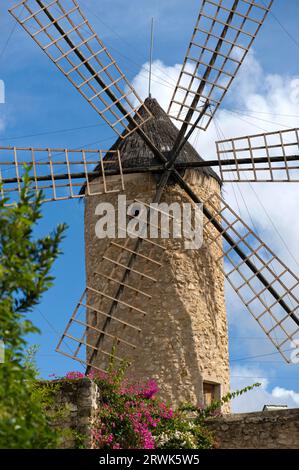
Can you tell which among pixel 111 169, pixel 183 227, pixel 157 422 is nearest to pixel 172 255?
pixel 183 227

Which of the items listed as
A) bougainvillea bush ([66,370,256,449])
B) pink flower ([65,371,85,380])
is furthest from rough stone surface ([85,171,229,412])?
→ pink flower ([65,371,85,380])

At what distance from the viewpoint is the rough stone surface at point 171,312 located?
9961 mm

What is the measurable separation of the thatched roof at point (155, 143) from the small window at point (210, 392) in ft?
8.36

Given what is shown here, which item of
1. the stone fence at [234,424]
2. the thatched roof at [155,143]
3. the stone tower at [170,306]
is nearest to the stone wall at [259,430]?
the stone fence at [234,424]

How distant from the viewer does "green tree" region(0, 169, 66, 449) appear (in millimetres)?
4367

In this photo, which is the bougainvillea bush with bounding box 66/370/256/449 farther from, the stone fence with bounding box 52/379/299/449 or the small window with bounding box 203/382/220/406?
the small window with bounding box 203/382/220/406

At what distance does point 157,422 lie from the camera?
861 centimetres

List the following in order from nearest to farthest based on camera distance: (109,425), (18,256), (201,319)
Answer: (18,256), (109,425), (201,319)

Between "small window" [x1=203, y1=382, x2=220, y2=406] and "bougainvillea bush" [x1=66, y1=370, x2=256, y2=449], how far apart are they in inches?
34.2

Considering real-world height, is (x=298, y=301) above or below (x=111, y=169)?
below

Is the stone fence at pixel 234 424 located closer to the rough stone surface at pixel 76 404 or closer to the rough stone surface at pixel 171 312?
the rough stone surface at pixel 76 404

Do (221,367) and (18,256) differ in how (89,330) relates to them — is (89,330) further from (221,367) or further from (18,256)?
(18,256)
